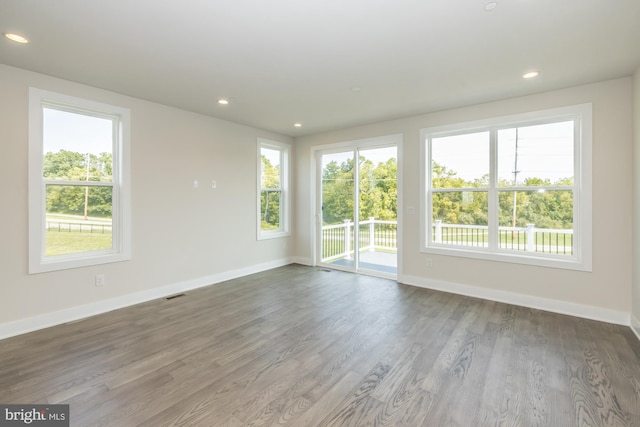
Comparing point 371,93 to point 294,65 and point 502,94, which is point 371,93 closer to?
point 294,65

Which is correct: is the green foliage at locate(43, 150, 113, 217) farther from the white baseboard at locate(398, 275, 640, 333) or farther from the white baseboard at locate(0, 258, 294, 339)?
the white baseboard at locate(398, 275, 640, 333)

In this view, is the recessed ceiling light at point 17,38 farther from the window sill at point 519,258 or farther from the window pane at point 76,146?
the window sill at point 519,258

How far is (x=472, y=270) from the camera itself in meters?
4.00

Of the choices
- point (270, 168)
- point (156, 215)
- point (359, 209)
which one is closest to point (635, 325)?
point (359, 209)

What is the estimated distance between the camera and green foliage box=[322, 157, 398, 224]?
484 centimetres

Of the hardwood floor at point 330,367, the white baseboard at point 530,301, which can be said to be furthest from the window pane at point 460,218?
the hardwood floor at point 330,367

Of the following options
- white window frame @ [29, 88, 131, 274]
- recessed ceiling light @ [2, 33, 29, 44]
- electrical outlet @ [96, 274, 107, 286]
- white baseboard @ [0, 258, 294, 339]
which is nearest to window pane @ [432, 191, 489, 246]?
white baseboard @ [0, 258, 294, 339]

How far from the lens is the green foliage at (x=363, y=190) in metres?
4.84

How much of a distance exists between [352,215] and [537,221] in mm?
Result: 2715

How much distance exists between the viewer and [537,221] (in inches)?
143

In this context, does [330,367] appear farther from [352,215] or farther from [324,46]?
[352,215]

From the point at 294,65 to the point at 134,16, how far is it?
4.24 feet

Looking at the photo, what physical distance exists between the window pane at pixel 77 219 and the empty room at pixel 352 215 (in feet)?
0.07

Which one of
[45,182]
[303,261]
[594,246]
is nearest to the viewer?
[45,182]
